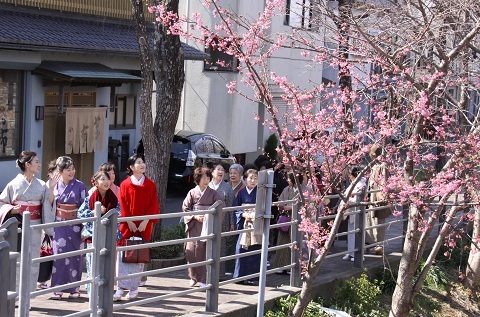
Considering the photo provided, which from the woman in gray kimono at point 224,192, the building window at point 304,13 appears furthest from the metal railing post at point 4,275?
the building window at point 304,13

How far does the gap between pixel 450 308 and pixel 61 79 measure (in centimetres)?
1015

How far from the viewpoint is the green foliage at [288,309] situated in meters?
9.52

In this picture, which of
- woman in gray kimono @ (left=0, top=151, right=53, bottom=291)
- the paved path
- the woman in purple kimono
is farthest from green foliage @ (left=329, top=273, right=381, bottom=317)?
woman in gray kimono @ (left=0, top=151, right=53, bottom=291)

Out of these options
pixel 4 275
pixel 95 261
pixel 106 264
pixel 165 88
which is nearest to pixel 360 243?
pixel 165 88

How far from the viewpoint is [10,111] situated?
18750 mm

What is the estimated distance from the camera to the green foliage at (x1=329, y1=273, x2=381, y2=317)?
10.9 meters

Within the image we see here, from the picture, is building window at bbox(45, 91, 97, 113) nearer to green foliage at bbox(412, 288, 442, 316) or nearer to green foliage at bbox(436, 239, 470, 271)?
green foliage at bbox(436, 239, 470, 271)

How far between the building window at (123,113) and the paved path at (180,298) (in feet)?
40.7

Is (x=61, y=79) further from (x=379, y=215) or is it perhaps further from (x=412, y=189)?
(x=412, y=189)

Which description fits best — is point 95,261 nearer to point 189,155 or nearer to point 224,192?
point 224,192

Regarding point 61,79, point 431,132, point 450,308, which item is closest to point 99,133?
point 61,79

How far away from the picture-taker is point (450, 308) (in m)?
12.7

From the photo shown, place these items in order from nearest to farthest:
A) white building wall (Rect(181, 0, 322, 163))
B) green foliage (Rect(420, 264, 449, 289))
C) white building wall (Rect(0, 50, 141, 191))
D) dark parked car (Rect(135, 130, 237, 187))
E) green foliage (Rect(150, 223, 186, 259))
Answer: green foliage (Rect(150, 223, 186, 259)) → green foliage (Rect(420, 264, 449, 289)) → white building wall (Rect(0, 50, 141, 191)) → dark parked car (Rect(135, 130, 237, 187)) → white building wall (Rect(181, 0, 322, 163))

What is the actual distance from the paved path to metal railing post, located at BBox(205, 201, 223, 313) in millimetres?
172
